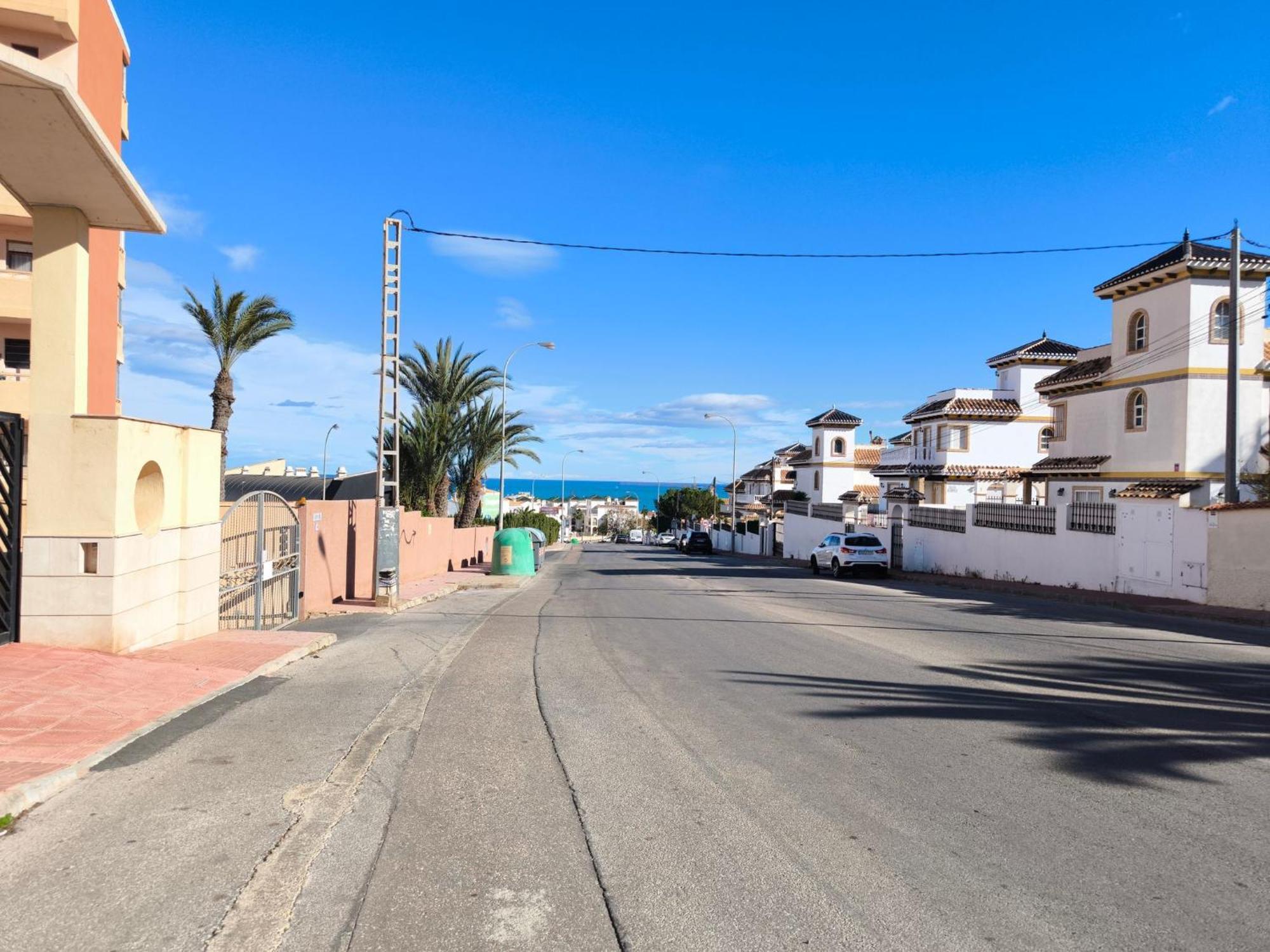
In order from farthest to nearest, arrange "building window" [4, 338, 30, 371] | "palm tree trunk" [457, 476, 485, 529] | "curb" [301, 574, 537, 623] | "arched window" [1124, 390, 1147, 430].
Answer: "palm tree trunk" [457, 476, 485, 529]
"arched window" [1124, 390, 1147, 430]
"building window" [4, 338, 30, 371]
"curb" [301, 574, 537, 623]

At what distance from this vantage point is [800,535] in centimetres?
5322

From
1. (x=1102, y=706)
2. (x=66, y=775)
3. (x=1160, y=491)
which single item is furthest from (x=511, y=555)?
(x=66, y=775)

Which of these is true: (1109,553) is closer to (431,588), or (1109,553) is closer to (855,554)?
(855,554)

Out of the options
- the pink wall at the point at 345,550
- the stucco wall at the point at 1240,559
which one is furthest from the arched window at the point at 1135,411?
the pink wall at the point at 345,550

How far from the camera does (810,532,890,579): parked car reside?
1300 inches

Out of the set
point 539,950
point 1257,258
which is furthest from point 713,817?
point 1257,258

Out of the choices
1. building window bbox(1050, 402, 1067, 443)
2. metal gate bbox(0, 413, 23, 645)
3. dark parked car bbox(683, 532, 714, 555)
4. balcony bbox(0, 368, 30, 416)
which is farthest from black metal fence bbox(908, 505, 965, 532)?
metal gate bbox(0, 413, 23, 645)

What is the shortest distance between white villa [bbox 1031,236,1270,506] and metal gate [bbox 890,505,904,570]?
7524mm

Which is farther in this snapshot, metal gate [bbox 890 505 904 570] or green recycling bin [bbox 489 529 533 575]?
metal gate [bbox 890 505 904 570]

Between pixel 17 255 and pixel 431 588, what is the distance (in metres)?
15.3

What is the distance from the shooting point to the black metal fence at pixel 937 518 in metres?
32.7

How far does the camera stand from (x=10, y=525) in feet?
28.7

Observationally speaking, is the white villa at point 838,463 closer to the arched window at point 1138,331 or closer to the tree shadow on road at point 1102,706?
the arched window at point 1138,331

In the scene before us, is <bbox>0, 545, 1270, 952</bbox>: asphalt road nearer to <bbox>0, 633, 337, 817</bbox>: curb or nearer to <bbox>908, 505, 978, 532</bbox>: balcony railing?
<bbox>0, 633, 337, 817</bbox>: curb
